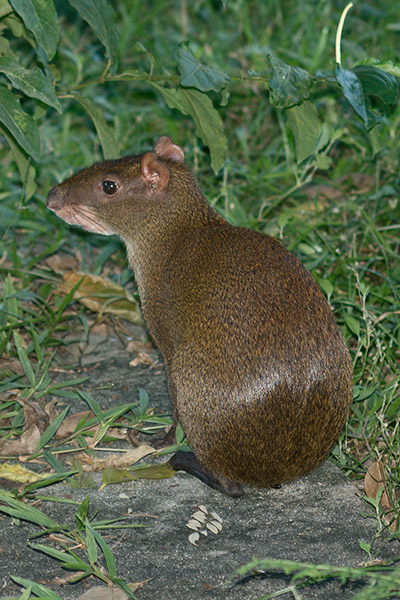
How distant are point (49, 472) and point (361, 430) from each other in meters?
1.40

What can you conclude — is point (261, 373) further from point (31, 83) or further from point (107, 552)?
point (31, 83)

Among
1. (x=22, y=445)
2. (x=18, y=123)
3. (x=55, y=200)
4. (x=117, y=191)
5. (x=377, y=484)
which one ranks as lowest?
(x=22, y=445)

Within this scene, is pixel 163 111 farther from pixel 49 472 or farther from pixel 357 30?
pixel 49 472

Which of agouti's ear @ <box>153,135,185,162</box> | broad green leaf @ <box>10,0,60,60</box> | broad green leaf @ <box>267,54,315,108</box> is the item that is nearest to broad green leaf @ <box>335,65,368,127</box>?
broad green leaf @ <box>267,54,315,108</box>

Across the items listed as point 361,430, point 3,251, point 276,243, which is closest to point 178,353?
point 276,243

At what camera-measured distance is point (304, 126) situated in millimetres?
4324

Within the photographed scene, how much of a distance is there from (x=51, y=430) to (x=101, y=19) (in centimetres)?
190

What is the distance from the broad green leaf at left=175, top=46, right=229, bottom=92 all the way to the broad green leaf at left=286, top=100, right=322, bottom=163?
0.49 meters

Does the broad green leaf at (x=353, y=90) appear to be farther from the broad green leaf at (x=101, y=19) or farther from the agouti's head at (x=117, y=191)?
the broad green leaf at (x=101, y=19)

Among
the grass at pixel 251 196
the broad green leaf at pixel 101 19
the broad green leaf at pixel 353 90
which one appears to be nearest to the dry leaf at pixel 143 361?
the grass at pixel 251 196

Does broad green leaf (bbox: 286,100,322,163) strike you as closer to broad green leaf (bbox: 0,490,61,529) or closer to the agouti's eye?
the agouti's eye

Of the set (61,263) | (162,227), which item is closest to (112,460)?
(162,227)

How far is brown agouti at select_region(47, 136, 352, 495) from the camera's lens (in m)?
3.30

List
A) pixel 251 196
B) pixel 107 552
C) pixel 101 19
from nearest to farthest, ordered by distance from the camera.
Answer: pixel 107 552, pixel 101 19, pixel 251 196
